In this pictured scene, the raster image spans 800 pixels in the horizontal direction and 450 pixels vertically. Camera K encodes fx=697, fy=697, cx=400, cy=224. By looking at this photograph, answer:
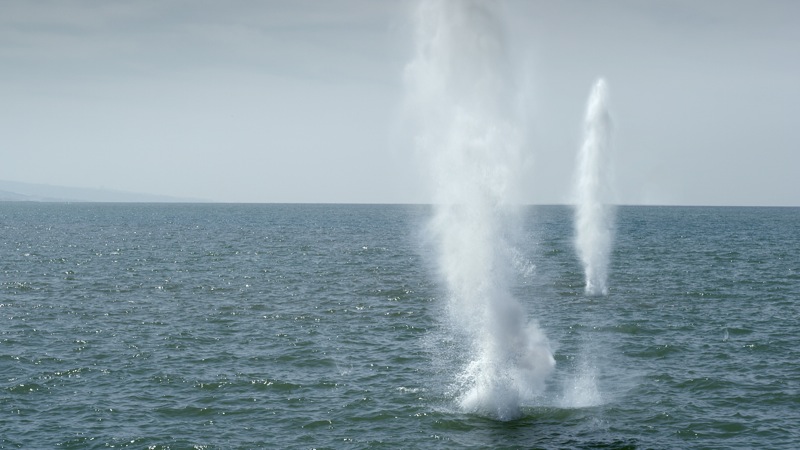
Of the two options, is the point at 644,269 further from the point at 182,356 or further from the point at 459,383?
the point at 182,356

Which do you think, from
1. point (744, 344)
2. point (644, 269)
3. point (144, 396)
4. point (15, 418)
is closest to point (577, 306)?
point (744, 344)

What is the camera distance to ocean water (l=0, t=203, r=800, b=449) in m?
28.5

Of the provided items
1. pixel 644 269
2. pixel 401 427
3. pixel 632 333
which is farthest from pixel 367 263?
pixel 401 427

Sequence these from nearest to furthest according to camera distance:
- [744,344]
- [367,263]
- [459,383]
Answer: [459,383] < [744,344] < [367,263]

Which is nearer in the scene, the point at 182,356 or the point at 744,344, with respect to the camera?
the point at 182,356

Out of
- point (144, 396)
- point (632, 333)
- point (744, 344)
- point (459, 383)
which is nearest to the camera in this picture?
point (144, 396)

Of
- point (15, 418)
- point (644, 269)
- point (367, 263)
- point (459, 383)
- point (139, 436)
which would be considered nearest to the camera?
point (139, 436)

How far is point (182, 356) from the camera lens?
39.6 meters

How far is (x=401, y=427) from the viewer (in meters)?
29.2

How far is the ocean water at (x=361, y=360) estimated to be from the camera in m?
28.5

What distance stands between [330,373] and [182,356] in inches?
358

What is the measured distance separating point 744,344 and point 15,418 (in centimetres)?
3963

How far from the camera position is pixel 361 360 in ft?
130

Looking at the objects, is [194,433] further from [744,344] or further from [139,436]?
[744,344]
